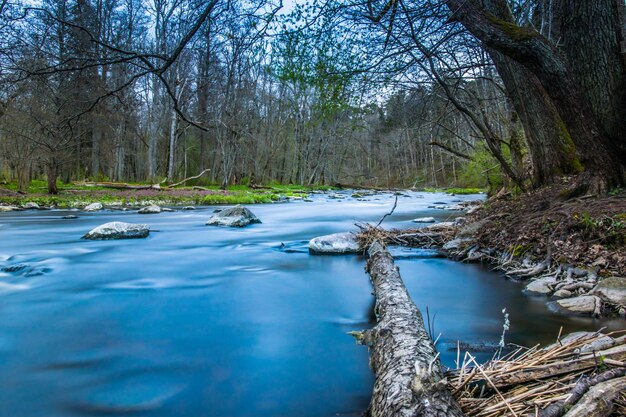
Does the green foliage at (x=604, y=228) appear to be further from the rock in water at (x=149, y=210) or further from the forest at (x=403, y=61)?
the rock in water at (x=149, y=210)

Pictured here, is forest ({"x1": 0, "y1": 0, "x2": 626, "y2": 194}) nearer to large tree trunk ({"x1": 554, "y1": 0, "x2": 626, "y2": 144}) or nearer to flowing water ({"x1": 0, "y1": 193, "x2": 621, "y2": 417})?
large tree trunk ({"x1": 554, "y1": 0, "x2": 626, "y2": 144})

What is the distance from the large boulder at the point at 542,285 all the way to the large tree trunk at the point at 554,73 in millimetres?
2055

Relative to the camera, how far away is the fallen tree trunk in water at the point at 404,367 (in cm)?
Result: 169

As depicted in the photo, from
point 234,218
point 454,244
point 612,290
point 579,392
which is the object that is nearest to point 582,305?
point 612,290

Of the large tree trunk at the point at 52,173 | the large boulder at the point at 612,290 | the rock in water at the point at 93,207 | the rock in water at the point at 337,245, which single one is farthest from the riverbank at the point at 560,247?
the large tree trunk at the point at 52,173

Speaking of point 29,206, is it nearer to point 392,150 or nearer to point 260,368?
point 260,368

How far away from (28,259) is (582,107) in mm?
9197

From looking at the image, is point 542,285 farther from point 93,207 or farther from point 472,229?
point 93,207

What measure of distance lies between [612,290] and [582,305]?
0.32 meters

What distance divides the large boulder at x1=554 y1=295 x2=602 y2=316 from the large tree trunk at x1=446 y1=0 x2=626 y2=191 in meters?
2.42

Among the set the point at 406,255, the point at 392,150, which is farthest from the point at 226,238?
the point at 392,150

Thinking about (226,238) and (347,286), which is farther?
(226,238)

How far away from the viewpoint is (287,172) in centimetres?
4922

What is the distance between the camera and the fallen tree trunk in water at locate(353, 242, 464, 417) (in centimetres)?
169
